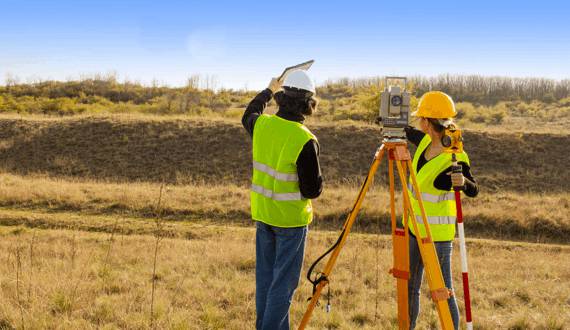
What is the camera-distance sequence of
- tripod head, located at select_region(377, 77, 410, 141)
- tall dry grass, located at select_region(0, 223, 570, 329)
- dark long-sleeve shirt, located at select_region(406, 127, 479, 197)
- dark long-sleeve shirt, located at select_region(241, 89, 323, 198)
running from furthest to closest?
1. tall dry grass, located at select_region(0, 223, 570, 329)
2. dark long-sleeve shirt, located at select_region(406, 127, 479, 197)
3. tripod head, located at select_region(377, 77, 410, 141)
4. dark long-sleeve shirt, located at select_region(241, 89, 323, 198)

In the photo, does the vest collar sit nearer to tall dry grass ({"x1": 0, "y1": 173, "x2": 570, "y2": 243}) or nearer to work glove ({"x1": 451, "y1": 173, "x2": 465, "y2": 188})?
work glove ({"x1": 451, "y1": 173, "x2": 465, "y2": 188})

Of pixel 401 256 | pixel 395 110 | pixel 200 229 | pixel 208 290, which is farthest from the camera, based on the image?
pixel 200 229

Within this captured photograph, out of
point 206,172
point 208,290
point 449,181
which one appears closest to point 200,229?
point 208,290

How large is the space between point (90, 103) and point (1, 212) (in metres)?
31.3

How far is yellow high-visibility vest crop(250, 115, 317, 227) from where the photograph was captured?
3.34 meters

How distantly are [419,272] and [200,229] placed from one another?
26.7ft

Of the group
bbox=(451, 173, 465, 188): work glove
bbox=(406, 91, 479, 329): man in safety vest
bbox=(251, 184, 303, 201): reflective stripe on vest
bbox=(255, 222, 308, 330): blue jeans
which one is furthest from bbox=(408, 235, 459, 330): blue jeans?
bbox=(251, 184, 303, 201): reflective stripe on vest

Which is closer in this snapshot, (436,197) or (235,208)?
(436,197)

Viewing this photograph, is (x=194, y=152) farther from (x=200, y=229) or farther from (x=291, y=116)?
A: (x=291, y=116)

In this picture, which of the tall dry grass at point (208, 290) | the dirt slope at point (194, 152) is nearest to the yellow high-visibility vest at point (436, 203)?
the tall dry grass at point (208, 290)

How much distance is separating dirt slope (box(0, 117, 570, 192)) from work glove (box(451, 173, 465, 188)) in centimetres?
1623

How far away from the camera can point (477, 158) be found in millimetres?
21906

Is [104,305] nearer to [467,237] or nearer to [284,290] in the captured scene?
[284,290]

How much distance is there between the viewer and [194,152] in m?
22.4
